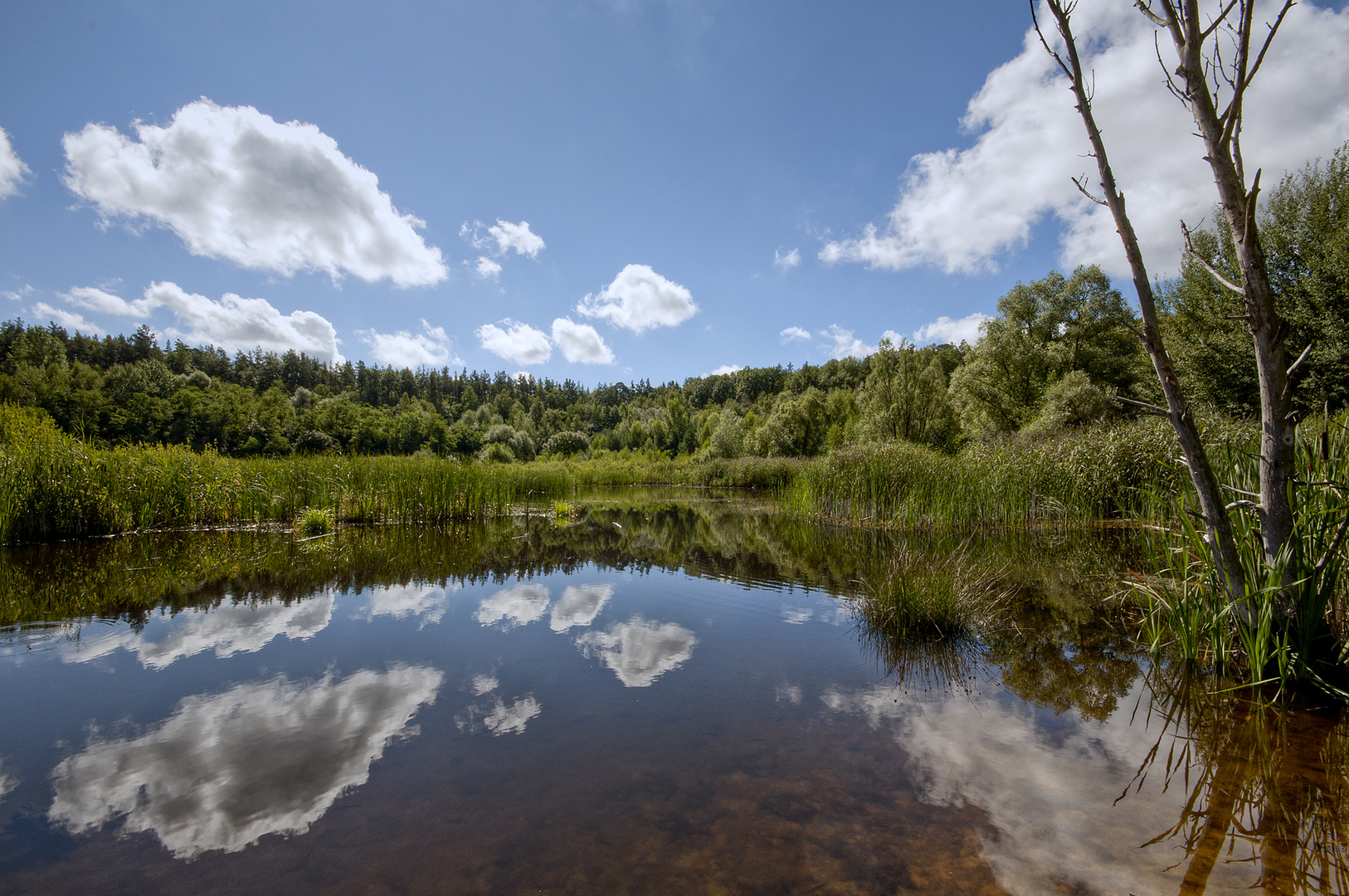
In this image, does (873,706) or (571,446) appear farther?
(571,446)

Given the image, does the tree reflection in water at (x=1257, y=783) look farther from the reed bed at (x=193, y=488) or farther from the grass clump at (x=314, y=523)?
the reed bed at (x=193, y=488)

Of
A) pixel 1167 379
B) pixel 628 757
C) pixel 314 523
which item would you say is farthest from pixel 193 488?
pixel 1167 379

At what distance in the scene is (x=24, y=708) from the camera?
11.7ft

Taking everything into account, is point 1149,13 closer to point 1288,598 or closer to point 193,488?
point 1288,598

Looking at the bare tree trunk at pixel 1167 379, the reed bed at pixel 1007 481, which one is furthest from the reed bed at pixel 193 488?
the bare tree trunk at pixel 1167 379

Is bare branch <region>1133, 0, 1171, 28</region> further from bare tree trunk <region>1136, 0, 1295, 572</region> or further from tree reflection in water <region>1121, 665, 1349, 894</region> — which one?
tree reflection in water <region>1121, 665, 1349, 894</region>

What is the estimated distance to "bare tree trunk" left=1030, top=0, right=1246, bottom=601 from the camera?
341cm

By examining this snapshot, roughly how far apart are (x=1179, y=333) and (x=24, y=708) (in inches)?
1276

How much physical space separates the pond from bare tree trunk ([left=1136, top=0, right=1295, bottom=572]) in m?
1.36

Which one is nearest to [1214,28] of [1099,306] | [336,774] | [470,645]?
[336,774]

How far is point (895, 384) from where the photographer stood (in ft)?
96.2

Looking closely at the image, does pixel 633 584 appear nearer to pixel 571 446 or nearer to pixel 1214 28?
pixel 1214 28

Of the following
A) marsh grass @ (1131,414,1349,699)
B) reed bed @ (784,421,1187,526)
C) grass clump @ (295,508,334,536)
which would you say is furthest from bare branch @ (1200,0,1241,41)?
grass clump @ (295,508,334,536)

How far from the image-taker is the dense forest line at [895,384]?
735 inches
